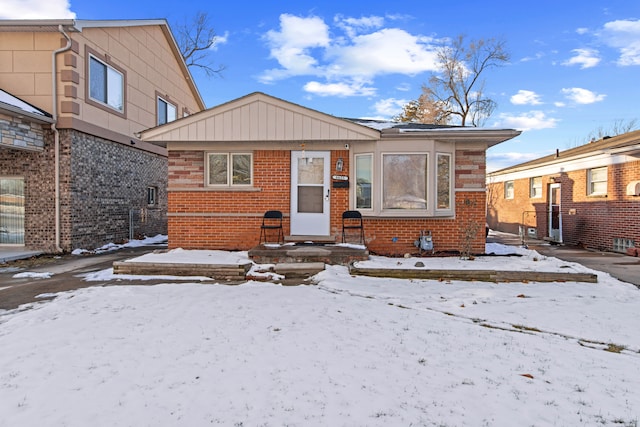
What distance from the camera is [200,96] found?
61.5 feet

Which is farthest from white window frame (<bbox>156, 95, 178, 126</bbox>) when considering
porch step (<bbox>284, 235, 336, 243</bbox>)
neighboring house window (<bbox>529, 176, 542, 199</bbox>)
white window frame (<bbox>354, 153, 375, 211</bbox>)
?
neighboring house window (<bbox>529, 176, 542, 199</bbox>)

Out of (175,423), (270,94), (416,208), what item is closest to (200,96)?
(270,94)

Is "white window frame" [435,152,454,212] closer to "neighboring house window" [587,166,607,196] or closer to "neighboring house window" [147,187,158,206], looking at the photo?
"neighboring house window" [587,166,607,196]

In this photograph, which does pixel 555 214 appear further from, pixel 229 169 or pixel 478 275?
pixel 229 169

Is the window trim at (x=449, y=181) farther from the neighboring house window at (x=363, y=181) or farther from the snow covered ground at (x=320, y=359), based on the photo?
the snow covered ground at (x=320, y=359)

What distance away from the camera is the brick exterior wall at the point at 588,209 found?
10562mm

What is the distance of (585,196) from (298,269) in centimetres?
1058

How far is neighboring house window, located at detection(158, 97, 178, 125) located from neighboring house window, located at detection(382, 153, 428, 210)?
10.0 meters

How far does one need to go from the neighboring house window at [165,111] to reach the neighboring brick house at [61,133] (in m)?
2.66

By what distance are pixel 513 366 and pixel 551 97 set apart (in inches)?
776

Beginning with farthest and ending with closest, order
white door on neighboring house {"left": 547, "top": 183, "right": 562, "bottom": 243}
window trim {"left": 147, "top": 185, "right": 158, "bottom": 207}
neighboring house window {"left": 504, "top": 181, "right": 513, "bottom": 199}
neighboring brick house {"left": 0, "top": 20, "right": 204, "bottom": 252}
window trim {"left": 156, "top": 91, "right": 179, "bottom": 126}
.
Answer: neighboring house window {"left": 504, "top": 181, "right": 513, "bottom": 199} < window trim {"left": 156, "top": 91, "right": 179, "bottom": 126} < window trim {"left": 147, "top": 185, "right": 158, "bottom": 207} < white door on neighboring house {"left": 547, "top": 183, "right": 562, "bottom": 243} < neighboring brick house {"left": 0, "top": 20, "right": 204, "bottom": 252}

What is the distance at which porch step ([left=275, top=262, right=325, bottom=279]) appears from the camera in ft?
22.7

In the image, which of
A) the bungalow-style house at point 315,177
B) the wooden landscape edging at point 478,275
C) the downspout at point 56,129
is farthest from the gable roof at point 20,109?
the wooden landscape edging at point 478,275

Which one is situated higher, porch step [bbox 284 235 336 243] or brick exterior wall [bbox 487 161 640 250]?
brick exterior wall [bbox 487 161 640 250]
